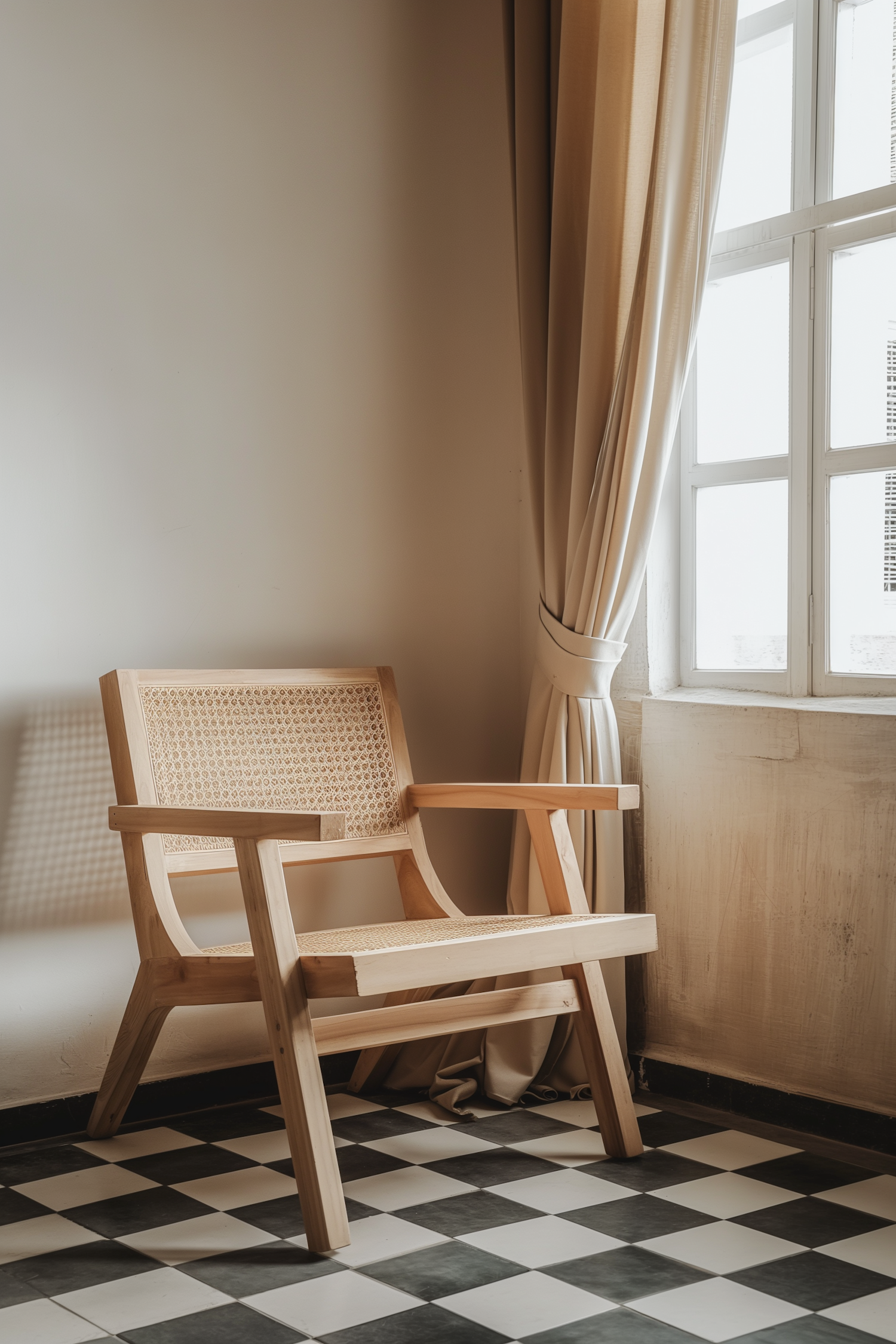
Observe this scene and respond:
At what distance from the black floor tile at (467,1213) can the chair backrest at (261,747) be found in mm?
716

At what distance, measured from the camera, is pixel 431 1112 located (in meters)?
2.66

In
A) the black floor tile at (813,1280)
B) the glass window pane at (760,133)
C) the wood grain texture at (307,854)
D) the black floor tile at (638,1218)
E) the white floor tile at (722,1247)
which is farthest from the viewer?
the glass window pane at (760,133)

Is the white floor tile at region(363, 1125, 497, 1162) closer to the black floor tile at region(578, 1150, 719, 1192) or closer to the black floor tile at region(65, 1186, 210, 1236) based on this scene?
the black floor tile at region(578, 1150, 719, 1192)

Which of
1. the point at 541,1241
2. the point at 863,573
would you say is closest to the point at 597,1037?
the point at 541,1241

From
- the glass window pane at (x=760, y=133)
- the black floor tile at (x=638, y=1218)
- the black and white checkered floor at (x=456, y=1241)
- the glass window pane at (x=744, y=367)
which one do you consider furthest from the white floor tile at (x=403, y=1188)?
the glass window pane at (x=760, y=133)

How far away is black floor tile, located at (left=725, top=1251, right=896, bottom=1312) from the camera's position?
1.78 m

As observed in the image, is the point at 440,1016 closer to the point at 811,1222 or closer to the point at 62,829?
the point at 811,1222

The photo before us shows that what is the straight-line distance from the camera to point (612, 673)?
2.84m

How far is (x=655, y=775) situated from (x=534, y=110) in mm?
1452

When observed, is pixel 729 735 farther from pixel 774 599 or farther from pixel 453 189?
pixel 453 189

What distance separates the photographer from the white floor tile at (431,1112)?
260 centimetres

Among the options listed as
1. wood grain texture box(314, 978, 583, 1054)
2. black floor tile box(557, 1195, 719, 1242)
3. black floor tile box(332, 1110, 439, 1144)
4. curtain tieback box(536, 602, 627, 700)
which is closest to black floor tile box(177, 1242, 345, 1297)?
wood grain texture box(314, 978, 583, 1054)

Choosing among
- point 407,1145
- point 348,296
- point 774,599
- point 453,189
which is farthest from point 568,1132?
point 453,189

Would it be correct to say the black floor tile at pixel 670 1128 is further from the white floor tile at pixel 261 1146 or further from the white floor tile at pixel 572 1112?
the white floor tile at pixel 261 1146
